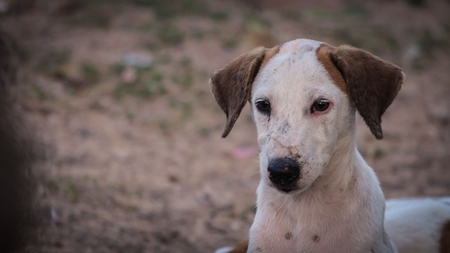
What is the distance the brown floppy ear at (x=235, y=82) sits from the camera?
4.19 m

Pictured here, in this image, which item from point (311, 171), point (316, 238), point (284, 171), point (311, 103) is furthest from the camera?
point (316, 238)

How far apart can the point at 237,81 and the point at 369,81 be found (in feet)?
2.73

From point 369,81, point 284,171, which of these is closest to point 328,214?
point 284,171

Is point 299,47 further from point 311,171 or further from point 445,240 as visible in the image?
point 445,240

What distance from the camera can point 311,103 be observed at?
3867 millimetres

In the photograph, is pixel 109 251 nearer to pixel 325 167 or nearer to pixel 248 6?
pixel 325 167

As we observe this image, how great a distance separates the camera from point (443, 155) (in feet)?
27.8

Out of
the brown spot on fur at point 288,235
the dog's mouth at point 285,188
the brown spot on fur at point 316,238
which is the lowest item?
the brown spot on fur at point 288,235

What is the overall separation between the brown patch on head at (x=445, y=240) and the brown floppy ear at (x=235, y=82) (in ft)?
5.54

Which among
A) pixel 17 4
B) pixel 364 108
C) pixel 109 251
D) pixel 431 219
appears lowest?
pixel 17 4

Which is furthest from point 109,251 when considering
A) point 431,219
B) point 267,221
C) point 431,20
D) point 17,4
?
point 431,20

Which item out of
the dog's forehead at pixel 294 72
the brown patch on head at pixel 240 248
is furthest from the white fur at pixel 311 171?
the brown patch on head at pixel 240 248

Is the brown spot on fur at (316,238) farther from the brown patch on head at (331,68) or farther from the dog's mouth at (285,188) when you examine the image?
the brown patch on head at (331,68)

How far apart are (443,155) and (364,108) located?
4989mm
